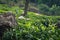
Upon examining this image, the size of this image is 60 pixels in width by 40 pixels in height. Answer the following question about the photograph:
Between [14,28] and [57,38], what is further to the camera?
[57,38]

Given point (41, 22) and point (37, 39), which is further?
point (41, 22)

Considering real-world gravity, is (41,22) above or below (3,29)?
below

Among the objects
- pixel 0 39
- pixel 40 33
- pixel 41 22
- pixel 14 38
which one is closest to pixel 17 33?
pixel 14 38

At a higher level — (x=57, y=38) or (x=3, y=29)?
(x=3, y=29)

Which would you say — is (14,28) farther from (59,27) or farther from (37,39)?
(59,27)

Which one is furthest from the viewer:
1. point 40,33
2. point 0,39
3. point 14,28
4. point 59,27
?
point 59,27

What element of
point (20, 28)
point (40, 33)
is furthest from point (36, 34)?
point (20, 28)

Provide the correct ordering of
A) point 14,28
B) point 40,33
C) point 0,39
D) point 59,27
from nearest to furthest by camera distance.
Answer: point 0,39
point 14,28
point 40,33
point 59,27

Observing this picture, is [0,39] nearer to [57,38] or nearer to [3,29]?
[3,29]

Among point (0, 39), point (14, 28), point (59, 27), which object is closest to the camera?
point (0, 39)
